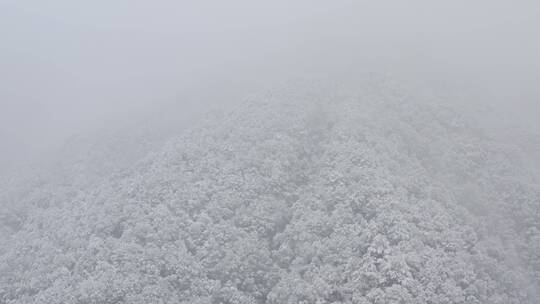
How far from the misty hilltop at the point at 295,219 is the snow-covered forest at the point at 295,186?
152mm

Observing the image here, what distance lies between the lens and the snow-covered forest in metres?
31.8

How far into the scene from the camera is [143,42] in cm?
12662

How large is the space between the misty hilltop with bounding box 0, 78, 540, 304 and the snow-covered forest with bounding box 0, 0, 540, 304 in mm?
152

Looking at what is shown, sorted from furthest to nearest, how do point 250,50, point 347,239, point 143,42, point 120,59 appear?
point 143,42 → point 120,59 → point 250,50 → point 347,239

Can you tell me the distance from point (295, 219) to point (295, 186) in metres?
4.84

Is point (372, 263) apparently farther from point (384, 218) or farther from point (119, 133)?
point (119, 133)

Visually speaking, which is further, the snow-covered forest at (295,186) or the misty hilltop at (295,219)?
the snow-covered forest at (295,186)

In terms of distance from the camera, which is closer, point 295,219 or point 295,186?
point 295,219

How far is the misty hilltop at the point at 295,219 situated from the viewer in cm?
3114

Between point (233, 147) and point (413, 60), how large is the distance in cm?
4318

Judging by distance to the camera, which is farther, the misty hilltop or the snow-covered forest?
the snow-covered forest

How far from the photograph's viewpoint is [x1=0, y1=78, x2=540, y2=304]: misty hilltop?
102 ft

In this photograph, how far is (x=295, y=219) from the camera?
37188 millimetres

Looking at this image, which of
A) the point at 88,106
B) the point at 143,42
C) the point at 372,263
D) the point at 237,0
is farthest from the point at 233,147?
the point at 237,0
